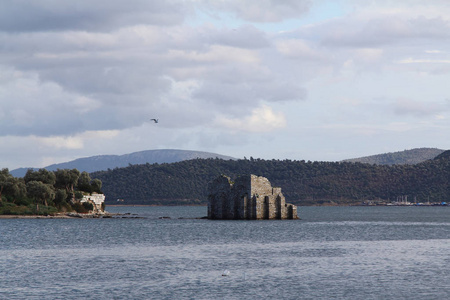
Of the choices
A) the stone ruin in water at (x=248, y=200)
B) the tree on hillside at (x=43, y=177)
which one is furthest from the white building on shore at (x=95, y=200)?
the stone ruin in water at (x=248, y=200)

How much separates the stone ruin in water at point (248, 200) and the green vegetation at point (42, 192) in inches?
1493

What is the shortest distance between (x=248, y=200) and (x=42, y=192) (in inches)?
1807

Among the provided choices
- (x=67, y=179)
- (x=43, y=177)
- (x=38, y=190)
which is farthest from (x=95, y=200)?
(x=38, y=190)

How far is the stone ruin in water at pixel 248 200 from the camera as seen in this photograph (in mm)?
121375

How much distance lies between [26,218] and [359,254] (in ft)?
309

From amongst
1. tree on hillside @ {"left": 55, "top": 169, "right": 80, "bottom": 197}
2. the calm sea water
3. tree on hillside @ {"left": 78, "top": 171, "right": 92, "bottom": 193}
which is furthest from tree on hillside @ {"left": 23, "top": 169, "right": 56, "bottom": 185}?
the calm sea water

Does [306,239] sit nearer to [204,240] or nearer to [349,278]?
[204,240]

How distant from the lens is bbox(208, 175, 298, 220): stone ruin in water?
4779 inches

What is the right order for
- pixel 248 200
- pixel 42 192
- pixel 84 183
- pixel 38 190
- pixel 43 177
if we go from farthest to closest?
pixel 84 183, pixel 43 177, pixel 42 192, pixel 38 190, pixel 248 200

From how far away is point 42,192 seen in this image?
138 m

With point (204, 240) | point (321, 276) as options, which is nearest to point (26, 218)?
point (204, 240)

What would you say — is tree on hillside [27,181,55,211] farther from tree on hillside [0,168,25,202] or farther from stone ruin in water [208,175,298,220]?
stone ruin in water [208,175,298,220]

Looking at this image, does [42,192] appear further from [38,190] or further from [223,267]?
[223,267]

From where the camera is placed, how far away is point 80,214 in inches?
5891
